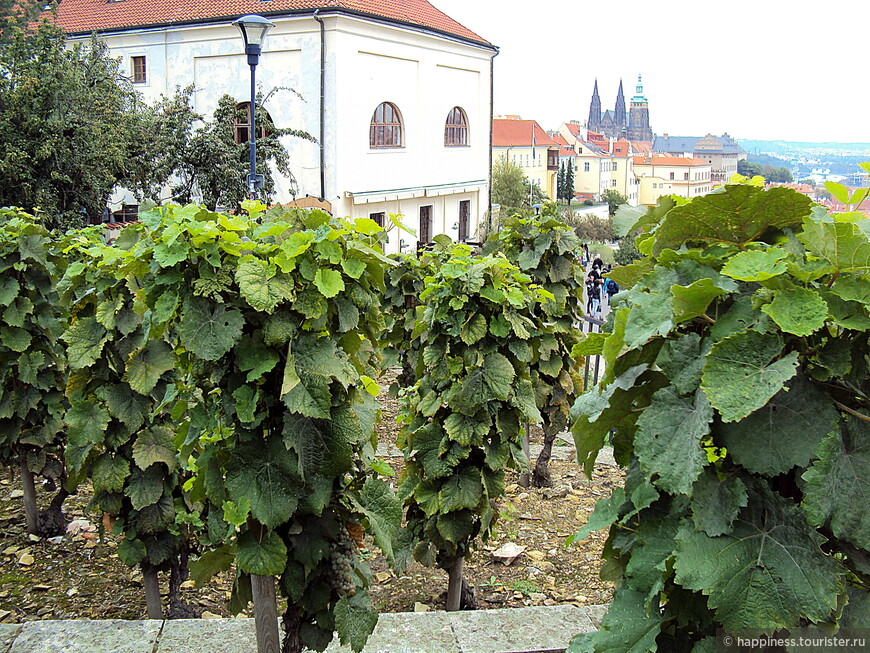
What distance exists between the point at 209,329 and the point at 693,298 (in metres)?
1.82

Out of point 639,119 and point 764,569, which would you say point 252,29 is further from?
point 639,119

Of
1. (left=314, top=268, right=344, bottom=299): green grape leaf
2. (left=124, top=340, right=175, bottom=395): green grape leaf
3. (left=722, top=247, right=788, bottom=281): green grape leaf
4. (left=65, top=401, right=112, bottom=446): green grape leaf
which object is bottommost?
(left=65, top=401, right=112, bottom=446): green grape leaf

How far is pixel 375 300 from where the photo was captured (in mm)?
3275

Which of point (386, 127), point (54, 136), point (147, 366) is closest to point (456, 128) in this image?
point (386, 127)

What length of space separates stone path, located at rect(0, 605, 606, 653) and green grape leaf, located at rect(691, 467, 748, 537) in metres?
2.14

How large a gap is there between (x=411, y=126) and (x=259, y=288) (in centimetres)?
2749

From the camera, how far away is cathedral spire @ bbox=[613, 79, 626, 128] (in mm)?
175625

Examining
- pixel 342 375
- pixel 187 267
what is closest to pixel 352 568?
pixel 342 375

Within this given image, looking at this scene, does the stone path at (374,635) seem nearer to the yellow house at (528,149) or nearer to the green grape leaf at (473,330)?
the green grape leaf at (473,330)

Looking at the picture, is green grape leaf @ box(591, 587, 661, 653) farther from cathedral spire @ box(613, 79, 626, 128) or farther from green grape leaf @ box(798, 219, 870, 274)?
cathedral spire @ box(613, 79, 626, 128)

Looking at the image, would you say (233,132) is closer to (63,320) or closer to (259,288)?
(63,320)

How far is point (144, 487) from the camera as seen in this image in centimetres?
452

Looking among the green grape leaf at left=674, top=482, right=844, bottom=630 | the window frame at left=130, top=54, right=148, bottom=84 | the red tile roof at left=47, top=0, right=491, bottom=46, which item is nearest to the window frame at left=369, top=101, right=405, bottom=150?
the red tile roof at left=47, top=0, right=491, bottom=46

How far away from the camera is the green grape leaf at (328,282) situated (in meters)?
2.90
